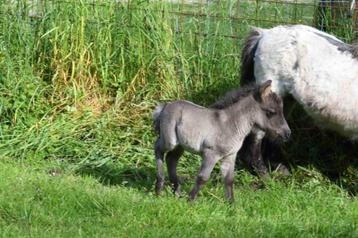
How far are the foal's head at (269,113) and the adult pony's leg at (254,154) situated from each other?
0.86 meters

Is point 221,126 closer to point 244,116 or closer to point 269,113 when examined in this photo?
point 244,116

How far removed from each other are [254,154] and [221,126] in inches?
44.6

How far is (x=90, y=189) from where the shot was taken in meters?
5.96

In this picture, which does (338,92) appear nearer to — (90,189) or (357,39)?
(357,39)

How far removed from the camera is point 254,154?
6.86m

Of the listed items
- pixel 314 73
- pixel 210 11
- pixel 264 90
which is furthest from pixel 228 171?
pixel 210 11

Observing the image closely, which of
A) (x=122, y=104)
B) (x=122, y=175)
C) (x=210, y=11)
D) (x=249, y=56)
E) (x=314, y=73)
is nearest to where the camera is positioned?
(x=314, y=73)

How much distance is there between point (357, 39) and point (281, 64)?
98 centimetres

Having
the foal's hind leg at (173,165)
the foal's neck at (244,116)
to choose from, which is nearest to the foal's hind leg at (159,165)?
the foal's hind leg at (173,165)

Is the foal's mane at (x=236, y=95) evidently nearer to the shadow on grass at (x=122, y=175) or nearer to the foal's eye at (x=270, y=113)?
the foal's eye at (x=270, y=113)

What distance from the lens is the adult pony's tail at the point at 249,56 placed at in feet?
23.3

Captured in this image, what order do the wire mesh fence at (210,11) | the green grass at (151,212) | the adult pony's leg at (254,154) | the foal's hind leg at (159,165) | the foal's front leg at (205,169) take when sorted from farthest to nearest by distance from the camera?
the wire mesh fence at (210,11) → the adult pony's leg at (254,154) → the foal's hind leg at (159,165) → the foal's front leg at (205,169) → the green grass at (151,212)

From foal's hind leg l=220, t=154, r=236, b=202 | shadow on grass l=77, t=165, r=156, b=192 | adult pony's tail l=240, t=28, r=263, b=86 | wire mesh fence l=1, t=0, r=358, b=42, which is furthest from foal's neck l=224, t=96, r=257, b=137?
wire mesh fence l=1, t=0, r=358, b=42

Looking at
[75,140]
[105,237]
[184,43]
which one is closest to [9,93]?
[75,140]
